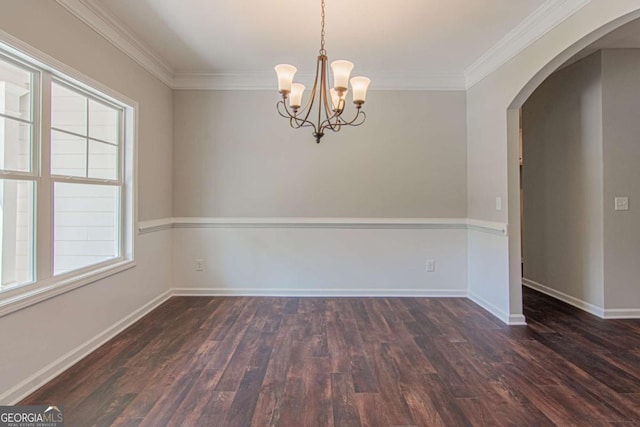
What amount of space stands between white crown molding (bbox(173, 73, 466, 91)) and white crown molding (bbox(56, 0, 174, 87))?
0.86ft

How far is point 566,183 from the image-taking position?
3547 millimetres

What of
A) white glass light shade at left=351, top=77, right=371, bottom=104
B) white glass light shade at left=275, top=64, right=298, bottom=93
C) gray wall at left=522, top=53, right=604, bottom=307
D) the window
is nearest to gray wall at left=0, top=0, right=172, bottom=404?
the window

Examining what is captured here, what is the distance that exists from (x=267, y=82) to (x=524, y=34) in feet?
8.46

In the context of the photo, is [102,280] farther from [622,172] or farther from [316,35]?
[622,172]

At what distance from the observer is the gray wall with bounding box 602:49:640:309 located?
311 cm

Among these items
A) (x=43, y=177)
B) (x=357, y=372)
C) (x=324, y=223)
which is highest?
(x=43, y=177)

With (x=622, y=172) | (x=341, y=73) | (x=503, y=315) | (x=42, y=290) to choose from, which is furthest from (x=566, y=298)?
(x=42, y=290)

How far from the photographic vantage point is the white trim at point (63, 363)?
6.02ft

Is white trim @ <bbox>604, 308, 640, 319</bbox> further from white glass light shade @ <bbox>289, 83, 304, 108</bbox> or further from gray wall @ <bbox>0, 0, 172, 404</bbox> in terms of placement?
gray wall @ <bbox>0, 0, 172, 404</bbox>

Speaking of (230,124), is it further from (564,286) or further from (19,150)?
(564,286)

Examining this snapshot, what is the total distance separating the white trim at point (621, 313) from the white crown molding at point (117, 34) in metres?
5.09

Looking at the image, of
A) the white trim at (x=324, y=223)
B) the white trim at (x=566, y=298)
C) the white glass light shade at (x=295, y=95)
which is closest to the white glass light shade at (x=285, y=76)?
the white glass light shade at (x=295, y=95)

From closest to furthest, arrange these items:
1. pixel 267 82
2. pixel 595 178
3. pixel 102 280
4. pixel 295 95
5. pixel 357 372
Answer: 1. pixel 357 372
2. pixel 295 95
3. pixel 102 280
4. pixel 595 178
5. pixel 267 82

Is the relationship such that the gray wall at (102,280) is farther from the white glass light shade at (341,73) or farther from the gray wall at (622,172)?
the gray wall at (622,172)
